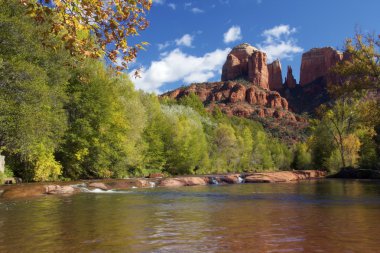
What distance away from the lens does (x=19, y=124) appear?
79.9 ft

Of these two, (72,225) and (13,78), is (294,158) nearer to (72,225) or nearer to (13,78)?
(13,78)

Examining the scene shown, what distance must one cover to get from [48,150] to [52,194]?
8.97 metres

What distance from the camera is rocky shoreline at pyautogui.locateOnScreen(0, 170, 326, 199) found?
866 inches

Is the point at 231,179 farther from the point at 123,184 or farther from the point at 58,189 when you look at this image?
the point at 58,189

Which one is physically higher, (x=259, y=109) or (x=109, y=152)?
(x=259, y=109)

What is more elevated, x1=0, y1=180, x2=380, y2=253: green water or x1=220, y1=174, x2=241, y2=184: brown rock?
x1=220, y1=174, x2=241, y2=184: brown rock

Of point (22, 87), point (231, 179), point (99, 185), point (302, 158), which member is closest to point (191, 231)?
point (22, 87)

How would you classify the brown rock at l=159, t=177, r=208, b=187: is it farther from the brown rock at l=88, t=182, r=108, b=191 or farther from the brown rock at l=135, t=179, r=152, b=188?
the brown rock at l=88, t=182, r=108, b=191

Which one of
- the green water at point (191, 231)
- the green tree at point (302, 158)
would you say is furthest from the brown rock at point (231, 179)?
the green tree at point (302, 158)

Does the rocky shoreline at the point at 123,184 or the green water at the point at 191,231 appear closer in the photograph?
the green water at the point at 191,231

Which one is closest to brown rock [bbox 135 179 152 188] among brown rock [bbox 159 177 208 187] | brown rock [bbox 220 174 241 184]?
brown rock [bbox 159 177 208 187]

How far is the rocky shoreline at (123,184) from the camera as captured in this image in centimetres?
2198

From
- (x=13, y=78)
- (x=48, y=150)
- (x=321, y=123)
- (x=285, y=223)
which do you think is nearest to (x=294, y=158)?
(x=321, y=123)

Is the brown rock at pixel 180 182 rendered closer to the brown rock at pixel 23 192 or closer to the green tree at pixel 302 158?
the brown rock at pixel 23 192
